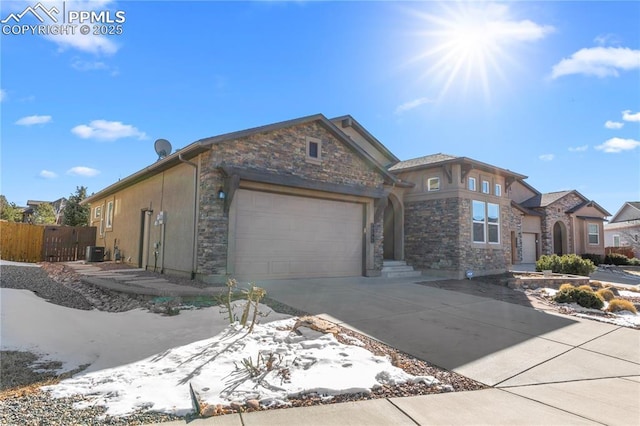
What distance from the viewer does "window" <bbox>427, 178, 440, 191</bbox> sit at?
14.6m

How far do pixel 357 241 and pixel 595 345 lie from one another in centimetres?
762

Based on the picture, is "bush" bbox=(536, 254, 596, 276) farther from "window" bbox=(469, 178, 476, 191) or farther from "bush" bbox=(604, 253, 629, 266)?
"bush" bbox=(604, 253, 629, 266)

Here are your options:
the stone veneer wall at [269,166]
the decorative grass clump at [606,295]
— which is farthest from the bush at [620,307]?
the stone veneer wall at [269,166]

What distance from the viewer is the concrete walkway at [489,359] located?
2904 mm

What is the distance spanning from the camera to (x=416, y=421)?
280 centimetres

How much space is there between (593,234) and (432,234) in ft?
61.2

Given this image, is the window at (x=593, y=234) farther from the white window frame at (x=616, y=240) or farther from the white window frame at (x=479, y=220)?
the white window frame at (x=479, y=220)

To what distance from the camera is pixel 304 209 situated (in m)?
11.0

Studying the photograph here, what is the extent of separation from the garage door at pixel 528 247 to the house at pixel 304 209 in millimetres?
7574

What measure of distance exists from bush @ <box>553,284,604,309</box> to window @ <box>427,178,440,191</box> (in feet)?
21.2

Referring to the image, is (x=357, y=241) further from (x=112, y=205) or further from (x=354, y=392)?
(x=112, y=205)

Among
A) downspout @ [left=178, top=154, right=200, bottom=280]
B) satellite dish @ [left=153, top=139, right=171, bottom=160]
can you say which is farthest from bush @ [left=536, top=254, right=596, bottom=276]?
satellite dish @ [left=153, top=139, right=171, bottom=160]


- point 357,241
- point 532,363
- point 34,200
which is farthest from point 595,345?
point 34,200

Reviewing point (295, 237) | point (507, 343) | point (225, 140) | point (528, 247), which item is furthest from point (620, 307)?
point (528, 247)
